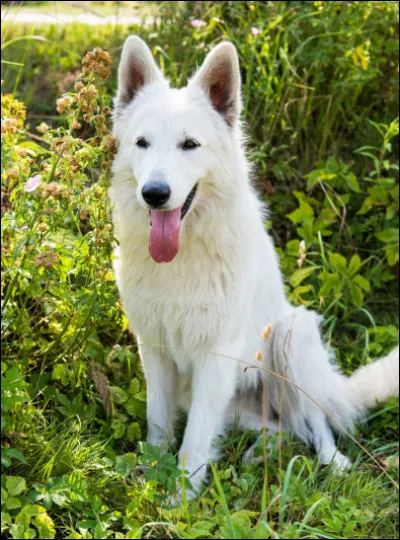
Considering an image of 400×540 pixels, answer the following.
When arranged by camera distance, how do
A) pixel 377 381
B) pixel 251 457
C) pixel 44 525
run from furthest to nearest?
1. pixel 377 381
2. pixel 251 457
3. pixel 44 525

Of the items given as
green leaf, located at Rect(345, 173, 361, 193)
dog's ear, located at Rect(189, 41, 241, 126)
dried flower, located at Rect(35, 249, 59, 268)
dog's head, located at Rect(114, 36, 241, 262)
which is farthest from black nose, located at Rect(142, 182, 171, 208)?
green leaf, located at Rect(345, 173, 361, 193)

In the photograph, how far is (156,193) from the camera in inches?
105

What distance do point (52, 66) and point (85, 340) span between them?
287cm

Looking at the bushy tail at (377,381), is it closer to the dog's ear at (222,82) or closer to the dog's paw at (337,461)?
the dog's paw at (337,461)

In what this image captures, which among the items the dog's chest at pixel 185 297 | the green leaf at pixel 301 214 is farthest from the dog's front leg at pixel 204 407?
the green leaf at pixel 301 214

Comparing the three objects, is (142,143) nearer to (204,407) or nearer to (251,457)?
(204,407)

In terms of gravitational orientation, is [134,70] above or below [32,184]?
above

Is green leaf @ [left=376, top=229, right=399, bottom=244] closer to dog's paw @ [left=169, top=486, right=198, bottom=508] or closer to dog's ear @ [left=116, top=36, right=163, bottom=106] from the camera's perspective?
dog's ear @ [left=116, top=36, right=163, bottom=106]

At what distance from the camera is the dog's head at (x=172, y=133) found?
9.04ft

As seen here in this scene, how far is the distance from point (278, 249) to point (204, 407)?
1.55 metres

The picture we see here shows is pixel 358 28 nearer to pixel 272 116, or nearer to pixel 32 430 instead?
pixel 272 116

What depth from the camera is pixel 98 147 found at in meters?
2.84

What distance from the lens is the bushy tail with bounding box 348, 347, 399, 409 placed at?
3873 millimetres

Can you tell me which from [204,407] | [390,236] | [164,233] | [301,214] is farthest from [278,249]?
[164,233]
